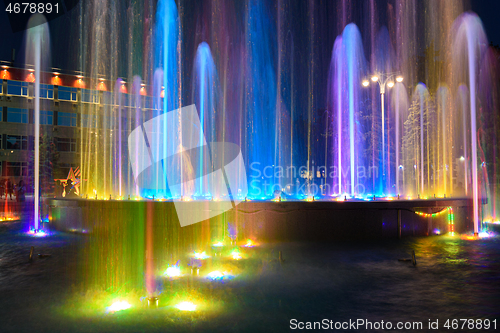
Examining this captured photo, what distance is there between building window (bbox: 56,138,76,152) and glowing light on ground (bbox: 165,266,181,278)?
4507 cm

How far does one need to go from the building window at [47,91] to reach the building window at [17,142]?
228 inches

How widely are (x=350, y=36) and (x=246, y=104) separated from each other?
20.3ft

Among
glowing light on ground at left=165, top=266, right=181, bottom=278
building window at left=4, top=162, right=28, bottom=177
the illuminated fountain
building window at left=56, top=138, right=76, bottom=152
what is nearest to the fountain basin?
the illuminated fountain

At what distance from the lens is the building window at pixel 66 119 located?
46125 mm

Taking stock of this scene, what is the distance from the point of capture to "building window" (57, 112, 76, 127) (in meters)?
46.1

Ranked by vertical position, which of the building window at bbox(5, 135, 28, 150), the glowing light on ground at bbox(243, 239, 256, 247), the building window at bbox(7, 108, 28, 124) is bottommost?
the glowing light on ground at bbox(243, 239, 256, 247)

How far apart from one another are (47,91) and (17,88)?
321 centimetres

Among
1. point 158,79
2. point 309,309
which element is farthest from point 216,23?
Answer: point 309,309

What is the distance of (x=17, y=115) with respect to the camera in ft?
143
